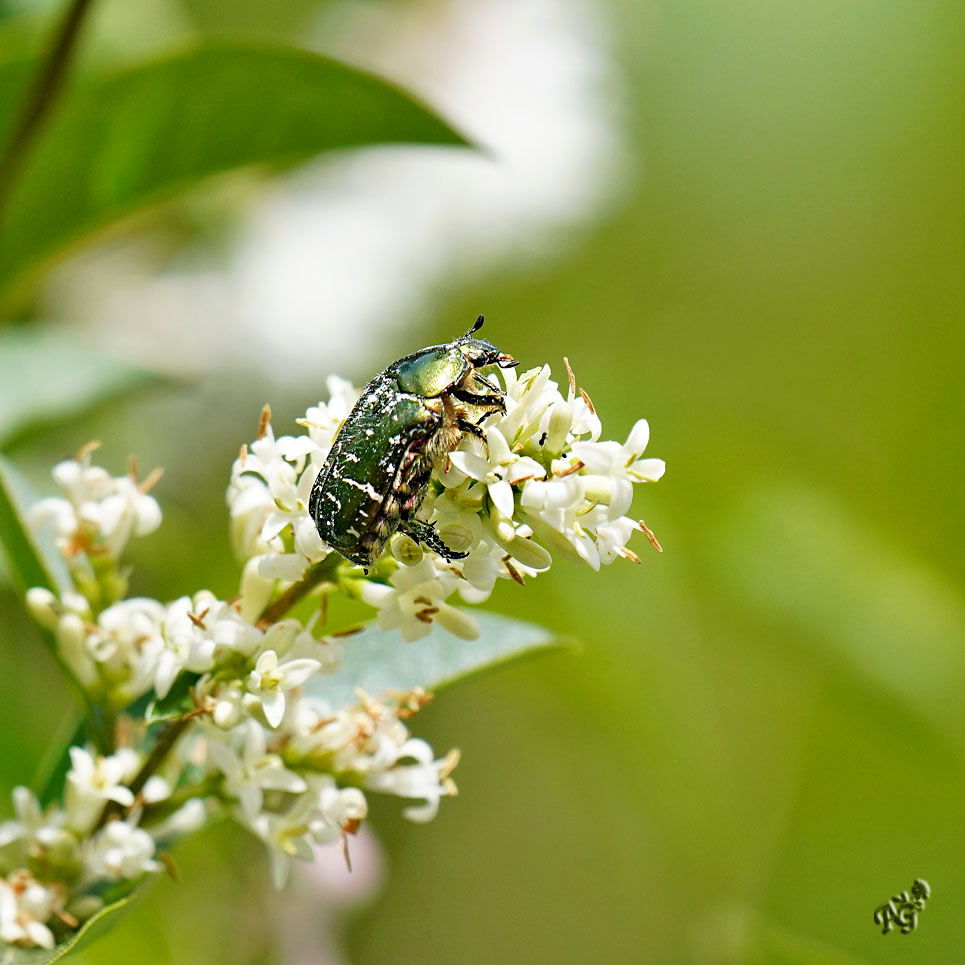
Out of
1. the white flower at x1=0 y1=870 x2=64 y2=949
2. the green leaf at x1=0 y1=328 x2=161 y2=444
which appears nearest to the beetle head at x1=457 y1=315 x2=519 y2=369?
the white flower at x1=0 y1=870 x2=64 y2=949

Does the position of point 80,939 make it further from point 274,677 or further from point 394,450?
point 394,450

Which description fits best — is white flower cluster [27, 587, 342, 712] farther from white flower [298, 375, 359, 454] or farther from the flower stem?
white flower [298, 375, 359, 454]

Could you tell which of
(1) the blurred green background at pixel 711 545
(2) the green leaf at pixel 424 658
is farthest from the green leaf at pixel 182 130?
(2) the green leaf at pixel 424 658

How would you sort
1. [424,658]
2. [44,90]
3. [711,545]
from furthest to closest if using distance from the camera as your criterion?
1. [711,545]
2. [44,90]
3. [424,658]

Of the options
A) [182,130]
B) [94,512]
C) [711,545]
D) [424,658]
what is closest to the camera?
[94,512]

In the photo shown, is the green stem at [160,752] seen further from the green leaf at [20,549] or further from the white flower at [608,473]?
the white flower at [608,473]

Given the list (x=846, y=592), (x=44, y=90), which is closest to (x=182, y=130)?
(x=44, y=90)

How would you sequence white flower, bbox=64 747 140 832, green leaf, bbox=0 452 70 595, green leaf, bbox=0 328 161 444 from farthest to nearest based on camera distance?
green leaf, bbox=0 328 161 444 < green leaf, bbox=0 452 70 595 < white flower, bbox=64 747 140 832
